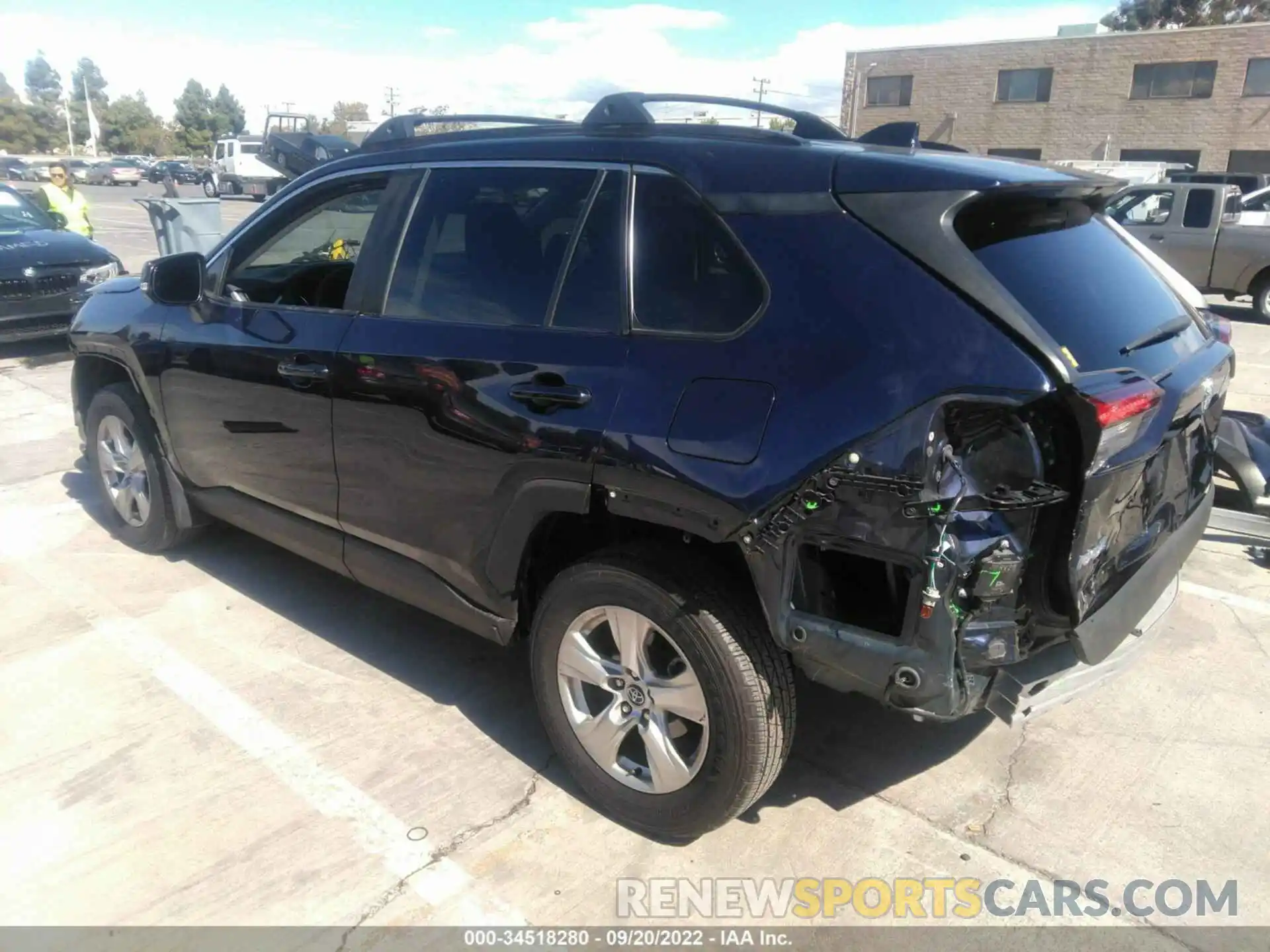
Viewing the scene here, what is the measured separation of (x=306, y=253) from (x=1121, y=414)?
12.2 feet

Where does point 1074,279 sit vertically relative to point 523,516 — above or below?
above

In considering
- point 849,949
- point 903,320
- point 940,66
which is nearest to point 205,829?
point 849,949

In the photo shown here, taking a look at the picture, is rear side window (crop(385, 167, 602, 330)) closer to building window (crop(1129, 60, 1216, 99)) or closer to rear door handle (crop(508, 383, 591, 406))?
rear door handle (crop(508, 383, 591, 406))

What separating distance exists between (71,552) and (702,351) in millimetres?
3961

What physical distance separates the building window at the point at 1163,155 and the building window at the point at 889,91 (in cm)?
897

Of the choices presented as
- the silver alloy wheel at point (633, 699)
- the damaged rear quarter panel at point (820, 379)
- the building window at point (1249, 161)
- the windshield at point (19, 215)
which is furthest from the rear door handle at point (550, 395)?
the building window at point (1249, 161)

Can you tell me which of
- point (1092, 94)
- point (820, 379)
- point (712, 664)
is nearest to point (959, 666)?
point (712, 664)

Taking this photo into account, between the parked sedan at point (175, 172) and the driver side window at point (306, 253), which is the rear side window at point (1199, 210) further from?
the parked sedan at point (175, 172)

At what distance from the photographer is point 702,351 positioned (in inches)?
97.0

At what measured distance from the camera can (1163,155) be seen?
114ft

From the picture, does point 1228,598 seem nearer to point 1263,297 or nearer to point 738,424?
point 738,424

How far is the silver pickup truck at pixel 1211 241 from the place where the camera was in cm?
1248

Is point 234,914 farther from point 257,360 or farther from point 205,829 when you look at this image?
point 257,360

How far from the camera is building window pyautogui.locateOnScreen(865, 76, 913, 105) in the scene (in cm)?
3991
